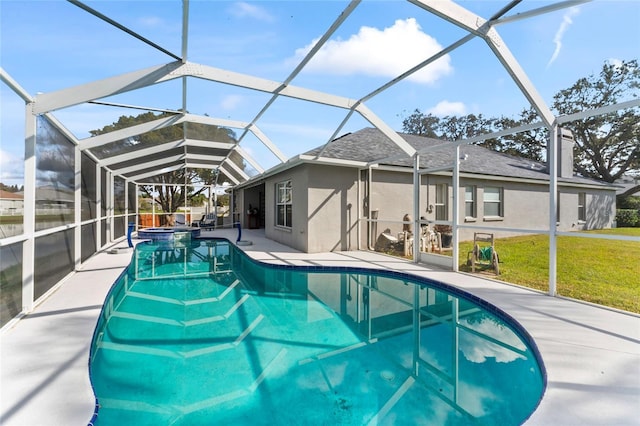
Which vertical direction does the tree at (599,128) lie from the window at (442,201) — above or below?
above

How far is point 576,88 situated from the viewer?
19797 millimetres

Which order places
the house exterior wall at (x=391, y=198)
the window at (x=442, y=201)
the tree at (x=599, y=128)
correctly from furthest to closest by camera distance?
the tree at (x=599, y=128)
the window at (x=442, y=201)
the house exterior wall at (x=391, y=198)

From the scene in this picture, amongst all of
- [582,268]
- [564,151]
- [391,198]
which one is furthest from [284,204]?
[582,268]

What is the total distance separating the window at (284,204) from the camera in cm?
1100

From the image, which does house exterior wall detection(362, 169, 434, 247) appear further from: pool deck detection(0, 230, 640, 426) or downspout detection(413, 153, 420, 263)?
pool deck detection(0, 230, 640, 426)

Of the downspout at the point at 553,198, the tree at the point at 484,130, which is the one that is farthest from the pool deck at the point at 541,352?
the tree at the point at 484,130

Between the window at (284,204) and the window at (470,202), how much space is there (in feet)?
21.4

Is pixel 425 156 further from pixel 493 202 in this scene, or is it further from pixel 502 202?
pixel 502 202

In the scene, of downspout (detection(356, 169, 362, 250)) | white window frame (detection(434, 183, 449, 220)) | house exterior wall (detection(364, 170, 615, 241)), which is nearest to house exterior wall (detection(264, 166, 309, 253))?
downspout (detection(356, 169, 362, 250))

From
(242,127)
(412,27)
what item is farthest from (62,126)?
(412,27)

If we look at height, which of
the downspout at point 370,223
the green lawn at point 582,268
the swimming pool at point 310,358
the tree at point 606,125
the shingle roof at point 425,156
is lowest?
the swimming pool at point 310,358

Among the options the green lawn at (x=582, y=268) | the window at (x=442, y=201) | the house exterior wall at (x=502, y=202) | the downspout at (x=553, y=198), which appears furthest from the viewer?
the window at (x=442, y=201)

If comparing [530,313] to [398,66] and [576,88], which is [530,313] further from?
[576,88]

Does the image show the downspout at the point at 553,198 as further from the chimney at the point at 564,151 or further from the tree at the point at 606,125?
the tree at the point at 606,125
